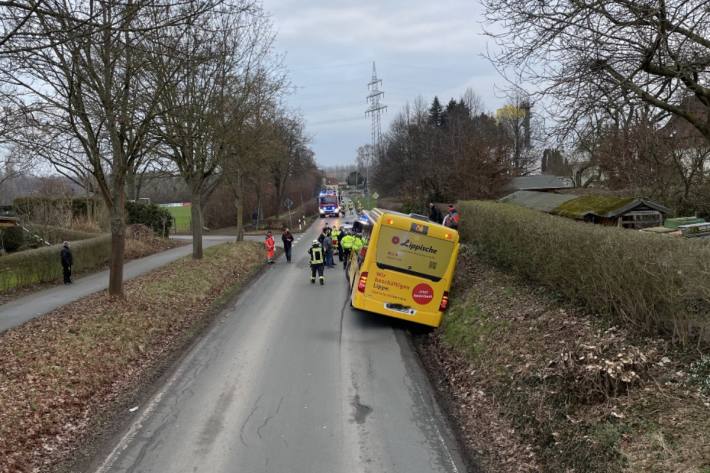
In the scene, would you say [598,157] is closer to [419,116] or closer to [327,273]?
[327,273]

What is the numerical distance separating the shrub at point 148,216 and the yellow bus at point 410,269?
29008 millimetres

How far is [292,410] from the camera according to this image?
7.31 meters

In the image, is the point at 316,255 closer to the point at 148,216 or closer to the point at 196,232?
the point at 196,232

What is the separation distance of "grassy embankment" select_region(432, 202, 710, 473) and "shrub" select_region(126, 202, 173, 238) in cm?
3209

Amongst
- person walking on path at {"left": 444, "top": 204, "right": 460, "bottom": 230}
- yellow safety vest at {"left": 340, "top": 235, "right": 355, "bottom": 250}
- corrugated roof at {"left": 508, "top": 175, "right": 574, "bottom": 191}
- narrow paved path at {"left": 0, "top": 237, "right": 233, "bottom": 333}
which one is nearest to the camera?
narrow paved path at {"left": 0, "top": 237, "right": 233, "bottom": 333}

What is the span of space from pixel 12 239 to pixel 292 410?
2490 cm

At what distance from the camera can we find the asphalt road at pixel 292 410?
19.5 ft

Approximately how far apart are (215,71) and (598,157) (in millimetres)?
19776

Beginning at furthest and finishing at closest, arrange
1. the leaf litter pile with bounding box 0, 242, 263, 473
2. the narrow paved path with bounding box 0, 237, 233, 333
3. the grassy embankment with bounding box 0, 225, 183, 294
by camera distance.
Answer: the grassy embankment with bounding box 0, 225, 183, 294 → the narrow paved path with bounding box 0, 237, 233, 333 → the leaf litter pile with bounding box 0, 242, 263, 473

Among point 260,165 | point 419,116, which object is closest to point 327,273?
point 260,165

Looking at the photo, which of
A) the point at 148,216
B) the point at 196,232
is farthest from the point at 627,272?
the point at 148,216

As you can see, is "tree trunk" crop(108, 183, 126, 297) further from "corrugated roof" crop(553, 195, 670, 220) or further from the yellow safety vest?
"corrugated roof" crop(553, 195, 670, 220)

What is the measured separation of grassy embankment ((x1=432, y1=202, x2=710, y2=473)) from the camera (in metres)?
5.09

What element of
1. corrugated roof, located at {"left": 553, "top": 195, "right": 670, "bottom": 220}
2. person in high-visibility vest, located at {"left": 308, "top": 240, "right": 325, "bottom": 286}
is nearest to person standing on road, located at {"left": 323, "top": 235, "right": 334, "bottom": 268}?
person in high-visibility vest, located at {"left": 308, "top": 240, "right": 325, "bottom": 286}
